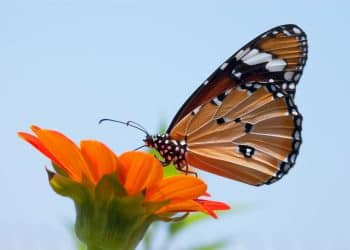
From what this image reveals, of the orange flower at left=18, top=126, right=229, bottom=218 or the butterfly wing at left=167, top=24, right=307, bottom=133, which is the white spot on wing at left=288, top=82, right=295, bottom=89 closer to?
the butterfly wing at left=167, top=24, right=307, bottom=133

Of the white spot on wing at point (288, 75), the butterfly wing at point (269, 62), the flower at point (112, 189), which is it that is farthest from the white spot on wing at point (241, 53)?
the flower at point (112, 189)

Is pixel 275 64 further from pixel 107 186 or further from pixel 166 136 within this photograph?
pixel 107 186

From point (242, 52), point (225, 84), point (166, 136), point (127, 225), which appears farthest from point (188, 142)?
point (127, 225)

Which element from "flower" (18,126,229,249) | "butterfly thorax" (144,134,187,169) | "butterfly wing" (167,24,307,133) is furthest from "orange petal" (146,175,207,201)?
"butterfly wing" (167,24,307,133)

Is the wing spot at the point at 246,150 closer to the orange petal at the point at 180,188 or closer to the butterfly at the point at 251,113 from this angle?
the butterfly at the point at 251,113

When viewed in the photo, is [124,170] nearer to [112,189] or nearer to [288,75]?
[112,189]
